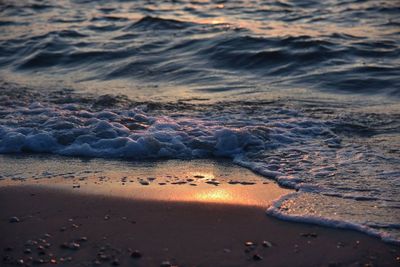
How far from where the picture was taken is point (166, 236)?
408cm

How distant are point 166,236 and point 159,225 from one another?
188 mm

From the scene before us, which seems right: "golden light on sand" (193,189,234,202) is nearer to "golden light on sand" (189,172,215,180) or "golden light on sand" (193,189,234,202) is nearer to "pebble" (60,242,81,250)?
"golden light on sand" (189,172,215,180)

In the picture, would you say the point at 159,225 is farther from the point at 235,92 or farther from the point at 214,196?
the point at 235,92

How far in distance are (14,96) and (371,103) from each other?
4032mm

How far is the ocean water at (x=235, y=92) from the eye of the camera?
5.25 meters

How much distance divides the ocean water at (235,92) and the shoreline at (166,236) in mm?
223

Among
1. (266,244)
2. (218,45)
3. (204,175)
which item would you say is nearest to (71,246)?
(266,244)

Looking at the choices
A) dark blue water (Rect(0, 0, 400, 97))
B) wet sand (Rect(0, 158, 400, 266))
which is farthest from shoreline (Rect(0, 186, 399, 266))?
dark blue water (Rect(0, 0, 400, 97))

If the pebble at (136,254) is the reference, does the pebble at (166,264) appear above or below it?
below

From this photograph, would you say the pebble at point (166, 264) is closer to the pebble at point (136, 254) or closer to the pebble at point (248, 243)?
the pebble at point (136, 254)

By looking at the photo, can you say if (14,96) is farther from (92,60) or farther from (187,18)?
(187,18)

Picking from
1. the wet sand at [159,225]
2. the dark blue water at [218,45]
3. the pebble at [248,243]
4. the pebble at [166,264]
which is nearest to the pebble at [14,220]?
the wet sand at [159,225]

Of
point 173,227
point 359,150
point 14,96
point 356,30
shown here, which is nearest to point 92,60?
point 14,96

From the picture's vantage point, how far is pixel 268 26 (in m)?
12.5
